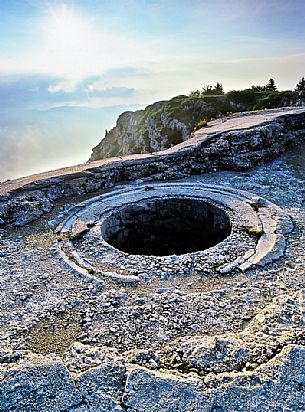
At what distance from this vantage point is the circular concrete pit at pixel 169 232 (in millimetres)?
6105

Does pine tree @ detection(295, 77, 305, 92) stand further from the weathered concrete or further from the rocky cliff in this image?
the weathered concrete

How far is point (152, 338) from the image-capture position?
4.46 m

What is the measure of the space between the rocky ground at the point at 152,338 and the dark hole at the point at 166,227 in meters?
2.06

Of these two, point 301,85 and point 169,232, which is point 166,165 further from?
point 301,85

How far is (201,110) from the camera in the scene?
30281 millimetres

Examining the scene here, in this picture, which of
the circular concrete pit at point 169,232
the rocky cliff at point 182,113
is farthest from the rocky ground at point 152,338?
the rocky cliff at point 182,113

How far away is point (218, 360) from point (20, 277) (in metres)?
3.53

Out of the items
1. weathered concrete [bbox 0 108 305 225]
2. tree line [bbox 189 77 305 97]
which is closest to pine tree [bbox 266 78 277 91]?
tree line [bbox 189 77 305 97]

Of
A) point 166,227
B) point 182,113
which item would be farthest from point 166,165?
point 182,113

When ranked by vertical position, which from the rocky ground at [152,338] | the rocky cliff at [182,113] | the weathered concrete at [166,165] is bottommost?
the rocky ground at [152,338]

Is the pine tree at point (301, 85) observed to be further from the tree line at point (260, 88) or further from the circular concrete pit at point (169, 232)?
the circular concrete pit at point (169, 232)

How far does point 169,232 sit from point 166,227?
180 mm

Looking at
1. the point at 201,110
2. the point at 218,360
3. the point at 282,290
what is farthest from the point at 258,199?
the point at 201,110

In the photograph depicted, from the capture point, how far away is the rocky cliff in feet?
89.4
